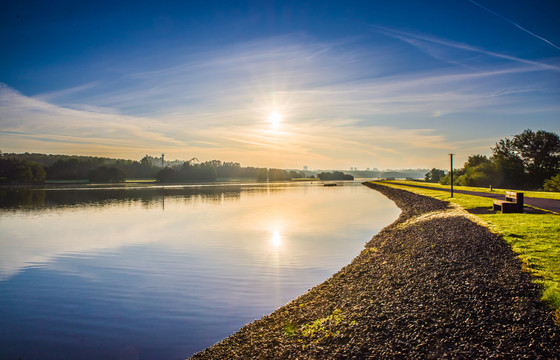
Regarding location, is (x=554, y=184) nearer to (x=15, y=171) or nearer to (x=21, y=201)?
(x=21, y=201)

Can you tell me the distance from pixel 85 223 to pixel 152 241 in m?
11.3

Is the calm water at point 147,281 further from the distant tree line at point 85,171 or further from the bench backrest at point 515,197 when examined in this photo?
the distant tree line at point 85,171

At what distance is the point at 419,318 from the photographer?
744 centimetres

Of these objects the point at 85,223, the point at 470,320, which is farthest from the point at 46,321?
the point at 85,223

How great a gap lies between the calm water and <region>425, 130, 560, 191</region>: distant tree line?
48.2m

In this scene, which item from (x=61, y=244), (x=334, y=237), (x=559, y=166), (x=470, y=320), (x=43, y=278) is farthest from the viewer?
(x=559, y=166)

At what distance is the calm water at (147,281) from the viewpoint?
852cm

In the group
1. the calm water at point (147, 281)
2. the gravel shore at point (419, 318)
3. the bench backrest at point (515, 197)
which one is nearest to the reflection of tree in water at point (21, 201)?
the calm water at point (147, 281)

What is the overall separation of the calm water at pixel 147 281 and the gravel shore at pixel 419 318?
1.38 metres

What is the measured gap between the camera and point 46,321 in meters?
9.50

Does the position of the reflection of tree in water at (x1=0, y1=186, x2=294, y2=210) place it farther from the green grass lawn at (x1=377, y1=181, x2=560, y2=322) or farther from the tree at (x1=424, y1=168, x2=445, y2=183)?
the tree at (x1=424, y1=168, x2=445, y2=183)

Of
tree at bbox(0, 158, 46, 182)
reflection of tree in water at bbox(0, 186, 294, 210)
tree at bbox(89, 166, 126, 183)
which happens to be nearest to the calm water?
reflection of tree in water at bbox(0, 186, 294, 210)

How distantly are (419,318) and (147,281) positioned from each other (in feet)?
33.0

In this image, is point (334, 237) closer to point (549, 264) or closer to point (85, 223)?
point (549, 264)
